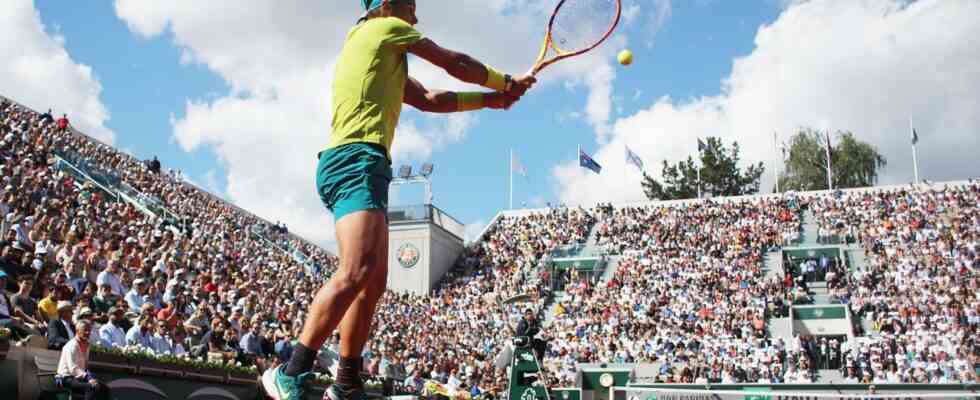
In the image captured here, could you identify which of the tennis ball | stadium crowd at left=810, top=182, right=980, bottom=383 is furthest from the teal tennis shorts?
stadium crowd at left=810, top=182, right=980, bottom=383

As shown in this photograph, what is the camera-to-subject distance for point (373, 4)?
4.73m

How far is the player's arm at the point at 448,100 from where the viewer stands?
16.5ft

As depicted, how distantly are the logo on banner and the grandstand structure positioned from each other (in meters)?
0.13

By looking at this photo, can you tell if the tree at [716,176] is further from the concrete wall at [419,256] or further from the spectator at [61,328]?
the spectator at [61,328]

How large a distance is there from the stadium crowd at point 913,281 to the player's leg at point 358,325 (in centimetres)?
2681

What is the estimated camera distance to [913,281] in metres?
33.7

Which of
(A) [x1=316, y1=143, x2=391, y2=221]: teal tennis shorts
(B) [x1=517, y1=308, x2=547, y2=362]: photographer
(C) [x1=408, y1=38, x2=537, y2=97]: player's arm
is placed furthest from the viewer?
(B) [x1=517, y1=308, x2=547, y2=362]: photographer

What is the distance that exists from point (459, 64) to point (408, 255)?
43.3 m

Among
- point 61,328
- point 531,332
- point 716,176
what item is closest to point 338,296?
point 61,328

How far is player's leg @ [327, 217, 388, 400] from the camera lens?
4121 millimetres

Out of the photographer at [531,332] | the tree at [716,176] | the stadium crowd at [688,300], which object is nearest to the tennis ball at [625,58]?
the photographer at [531,332]

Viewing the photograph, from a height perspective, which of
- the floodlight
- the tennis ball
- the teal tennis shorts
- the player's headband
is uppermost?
the floodlight

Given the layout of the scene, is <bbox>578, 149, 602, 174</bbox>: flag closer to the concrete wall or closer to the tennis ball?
the concrete wall

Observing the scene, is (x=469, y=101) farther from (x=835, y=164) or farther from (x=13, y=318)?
(x=835, y=164)
